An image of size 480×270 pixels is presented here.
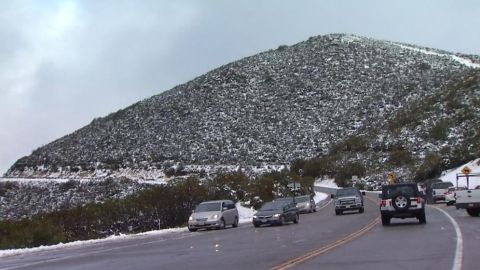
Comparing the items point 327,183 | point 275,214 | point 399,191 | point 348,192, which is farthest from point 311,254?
point 327,183

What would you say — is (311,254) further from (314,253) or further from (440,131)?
(440,131)

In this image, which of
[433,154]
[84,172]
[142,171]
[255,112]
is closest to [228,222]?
[433,154]

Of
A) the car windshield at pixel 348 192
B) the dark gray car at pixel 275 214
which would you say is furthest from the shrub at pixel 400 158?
the dark gray car at pixel 275 214

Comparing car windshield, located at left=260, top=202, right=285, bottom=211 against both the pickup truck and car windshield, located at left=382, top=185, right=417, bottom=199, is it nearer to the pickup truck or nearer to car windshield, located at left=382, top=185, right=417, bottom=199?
car windshield, located at left=382, top=185, right=417, bottom=199

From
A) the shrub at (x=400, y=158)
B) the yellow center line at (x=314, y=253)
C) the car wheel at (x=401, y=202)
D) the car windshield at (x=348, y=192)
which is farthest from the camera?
the shrub at (x=400, y=158)

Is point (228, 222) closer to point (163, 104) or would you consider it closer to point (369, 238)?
point (369, 238)

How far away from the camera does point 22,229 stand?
30.1 m

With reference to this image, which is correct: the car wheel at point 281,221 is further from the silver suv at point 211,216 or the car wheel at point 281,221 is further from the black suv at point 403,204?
the black suv at point 403,204

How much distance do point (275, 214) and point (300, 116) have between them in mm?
90295

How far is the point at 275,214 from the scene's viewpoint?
3366cm

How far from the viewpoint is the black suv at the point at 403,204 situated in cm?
2761

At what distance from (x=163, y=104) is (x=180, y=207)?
318ft

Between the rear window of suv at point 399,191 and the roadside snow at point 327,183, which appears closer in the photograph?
the rear window of suv at point 399,191

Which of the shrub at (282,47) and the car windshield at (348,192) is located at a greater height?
the shrub at (282,47)
